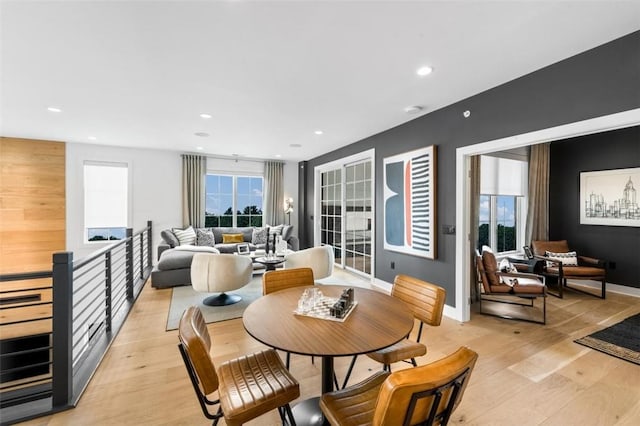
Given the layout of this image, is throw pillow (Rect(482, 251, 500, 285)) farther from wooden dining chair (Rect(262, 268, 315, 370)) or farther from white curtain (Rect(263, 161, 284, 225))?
white curtain (Rect(263, 161, 284, 225))

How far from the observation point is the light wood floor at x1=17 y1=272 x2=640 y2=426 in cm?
174

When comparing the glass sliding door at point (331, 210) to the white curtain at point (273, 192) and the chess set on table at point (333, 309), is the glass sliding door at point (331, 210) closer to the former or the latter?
the white curtain at point (273, 192)

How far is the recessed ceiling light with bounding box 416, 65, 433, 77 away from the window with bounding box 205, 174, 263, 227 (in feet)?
17.8

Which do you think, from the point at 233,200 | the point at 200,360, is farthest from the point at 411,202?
the point at 233,200

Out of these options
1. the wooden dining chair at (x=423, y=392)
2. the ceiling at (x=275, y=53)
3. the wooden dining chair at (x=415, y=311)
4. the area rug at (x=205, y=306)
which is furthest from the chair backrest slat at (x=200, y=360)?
the area rug at (x=205, y=306)

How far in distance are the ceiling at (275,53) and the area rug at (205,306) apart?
261 cm

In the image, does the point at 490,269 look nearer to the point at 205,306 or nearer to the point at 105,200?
the point at 205,306

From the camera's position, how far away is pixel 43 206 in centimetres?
524

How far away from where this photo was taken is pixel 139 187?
6102mm

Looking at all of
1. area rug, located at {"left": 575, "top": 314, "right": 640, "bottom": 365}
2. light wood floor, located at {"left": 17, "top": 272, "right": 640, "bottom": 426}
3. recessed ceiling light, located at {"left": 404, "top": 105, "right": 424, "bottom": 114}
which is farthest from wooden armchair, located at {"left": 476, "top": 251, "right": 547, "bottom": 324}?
recessed ceiling light, located at {"left": 404, "top": 105, "right": 424, "bottom": 114}

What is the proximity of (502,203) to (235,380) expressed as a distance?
5.40m

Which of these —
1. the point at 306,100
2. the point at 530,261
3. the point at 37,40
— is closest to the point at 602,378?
the point at 530,261

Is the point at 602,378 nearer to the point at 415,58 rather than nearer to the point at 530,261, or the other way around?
the point at 530,261

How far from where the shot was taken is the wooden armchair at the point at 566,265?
4016 millimetres
